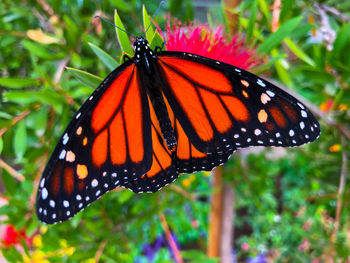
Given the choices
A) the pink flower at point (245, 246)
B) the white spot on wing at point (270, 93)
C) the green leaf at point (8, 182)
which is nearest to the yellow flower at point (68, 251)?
the green leaf at point (8, 182)

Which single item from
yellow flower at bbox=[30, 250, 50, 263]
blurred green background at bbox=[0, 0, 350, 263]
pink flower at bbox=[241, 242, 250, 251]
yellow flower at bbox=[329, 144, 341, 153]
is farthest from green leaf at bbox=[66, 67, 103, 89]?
pink flower at bbox=[241, 242, 250, 251]

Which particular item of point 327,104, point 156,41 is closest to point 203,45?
point 156,41

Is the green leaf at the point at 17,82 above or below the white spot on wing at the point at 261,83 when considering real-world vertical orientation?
below

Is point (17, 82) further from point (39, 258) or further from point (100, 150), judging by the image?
point (39, 258)

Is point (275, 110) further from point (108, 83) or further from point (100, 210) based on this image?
point (100, 210)

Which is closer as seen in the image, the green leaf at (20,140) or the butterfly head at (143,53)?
the butterfly head at (143,53)

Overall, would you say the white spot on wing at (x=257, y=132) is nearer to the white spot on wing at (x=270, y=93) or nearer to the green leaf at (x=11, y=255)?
the white spot on wing at (x=270, y=93)
